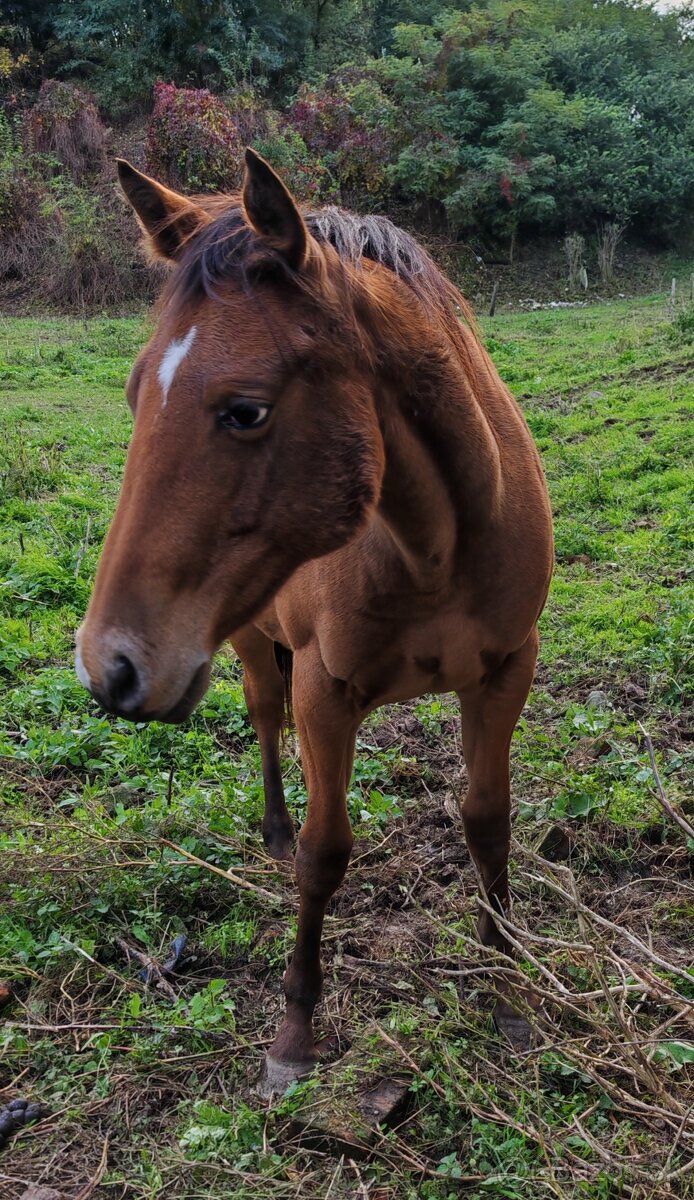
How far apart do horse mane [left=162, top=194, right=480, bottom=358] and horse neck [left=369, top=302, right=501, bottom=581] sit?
14 cm

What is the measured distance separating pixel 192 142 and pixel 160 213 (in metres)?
19.6

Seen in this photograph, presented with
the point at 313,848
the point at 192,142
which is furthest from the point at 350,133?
the point at 313,848

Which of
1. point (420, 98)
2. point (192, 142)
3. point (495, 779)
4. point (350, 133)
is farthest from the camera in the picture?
point (420, 98)

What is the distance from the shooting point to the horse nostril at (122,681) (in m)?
1.62

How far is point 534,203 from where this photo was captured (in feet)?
77.5

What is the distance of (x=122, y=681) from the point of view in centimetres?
163

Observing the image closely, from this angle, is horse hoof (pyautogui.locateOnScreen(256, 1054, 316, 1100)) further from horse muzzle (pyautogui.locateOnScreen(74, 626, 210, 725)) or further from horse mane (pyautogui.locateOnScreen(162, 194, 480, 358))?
horse mane (pyautogui.locateOnScreen(162, 194, 480, 358))

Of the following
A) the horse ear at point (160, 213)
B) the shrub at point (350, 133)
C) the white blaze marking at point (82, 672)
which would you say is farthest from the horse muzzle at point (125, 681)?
the shrub at point (350, 133)

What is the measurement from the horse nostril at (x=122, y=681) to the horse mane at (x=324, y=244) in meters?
0.78

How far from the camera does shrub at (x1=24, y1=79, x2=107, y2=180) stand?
847 inches

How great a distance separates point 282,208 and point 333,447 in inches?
19.3

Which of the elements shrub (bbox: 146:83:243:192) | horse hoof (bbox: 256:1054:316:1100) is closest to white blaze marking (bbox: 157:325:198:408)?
horse hoof (bbox: 256:1054:316:1100)

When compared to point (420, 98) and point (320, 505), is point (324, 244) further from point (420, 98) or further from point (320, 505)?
point (420, 98)

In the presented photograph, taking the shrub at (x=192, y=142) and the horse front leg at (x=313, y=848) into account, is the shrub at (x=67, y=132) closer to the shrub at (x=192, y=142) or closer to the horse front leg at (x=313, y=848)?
the shrub at (x=192, y=142)
